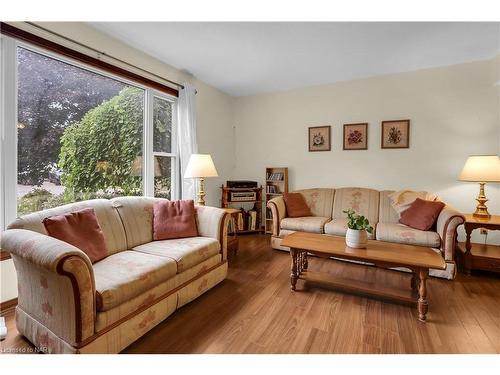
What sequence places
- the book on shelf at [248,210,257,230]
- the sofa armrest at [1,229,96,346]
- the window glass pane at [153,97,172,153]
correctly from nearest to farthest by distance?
1. the sofa armrest at [1,229,96,346]
2. the window glass pane at [153,97,172,153]
3. the book on shelf at [248,210,257,230]

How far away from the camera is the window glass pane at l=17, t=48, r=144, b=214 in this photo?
6.79 ft

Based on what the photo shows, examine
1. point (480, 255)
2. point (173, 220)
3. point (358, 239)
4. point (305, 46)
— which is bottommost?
point (480, 255)

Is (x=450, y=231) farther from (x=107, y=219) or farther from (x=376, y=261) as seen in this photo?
(x=107, y=219)

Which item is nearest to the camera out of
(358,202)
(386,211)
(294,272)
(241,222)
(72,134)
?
(294,272)

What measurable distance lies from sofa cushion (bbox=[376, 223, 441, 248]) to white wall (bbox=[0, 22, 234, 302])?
100 inches

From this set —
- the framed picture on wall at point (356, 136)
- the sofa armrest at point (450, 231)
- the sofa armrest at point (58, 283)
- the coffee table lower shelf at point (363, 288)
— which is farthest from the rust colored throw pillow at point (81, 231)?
the framed picture on wall at point (356, 136)

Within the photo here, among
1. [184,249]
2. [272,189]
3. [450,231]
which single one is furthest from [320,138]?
[184,249]

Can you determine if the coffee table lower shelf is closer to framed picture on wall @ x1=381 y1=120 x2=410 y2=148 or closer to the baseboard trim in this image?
framed picture on wall @ x1=381 y1=120 x2=410 y2=148

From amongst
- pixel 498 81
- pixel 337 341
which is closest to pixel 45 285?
pixel 337 341

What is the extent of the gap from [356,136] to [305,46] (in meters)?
1.65

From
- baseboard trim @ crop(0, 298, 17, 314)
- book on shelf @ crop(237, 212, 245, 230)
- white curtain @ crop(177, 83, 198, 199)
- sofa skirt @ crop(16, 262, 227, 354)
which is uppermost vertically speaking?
white curtain @ crop(177, 83, 198, 199)

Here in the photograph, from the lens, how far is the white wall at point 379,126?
314 centimetres

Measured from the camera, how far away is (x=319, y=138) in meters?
4.03

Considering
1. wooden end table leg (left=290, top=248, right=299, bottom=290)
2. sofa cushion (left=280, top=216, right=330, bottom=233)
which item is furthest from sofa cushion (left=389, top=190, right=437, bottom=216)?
wooden end table leg (left=290, top=248, right=299, bottom=290)
